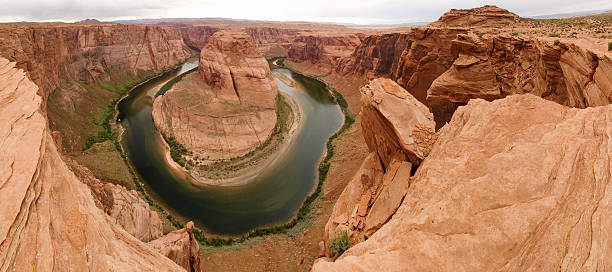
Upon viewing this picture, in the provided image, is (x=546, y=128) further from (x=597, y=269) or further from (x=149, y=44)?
(x=149, y=44)

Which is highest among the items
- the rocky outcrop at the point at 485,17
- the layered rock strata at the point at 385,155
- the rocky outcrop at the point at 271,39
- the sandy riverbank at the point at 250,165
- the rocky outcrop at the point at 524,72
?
the rocky outcrop at the point at 271,39

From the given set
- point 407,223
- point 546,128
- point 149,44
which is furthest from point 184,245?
point 149,44

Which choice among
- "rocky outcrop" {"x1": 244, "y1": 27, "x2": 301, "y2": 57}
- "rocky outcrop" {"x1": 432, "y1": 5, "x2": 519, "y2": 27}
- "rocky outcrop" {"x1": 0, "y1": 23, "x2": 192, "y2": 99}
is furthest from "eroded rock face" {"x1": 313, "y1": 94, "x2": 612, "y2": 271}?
"rocky outcrop" {"x1": 244, "y1": 27, "x2": 301, "y2": 57}

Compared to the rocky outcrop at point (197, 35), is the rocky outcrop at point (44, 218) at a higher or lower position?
lower

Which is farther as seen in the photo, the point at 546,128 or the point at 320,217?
the point at 320,217

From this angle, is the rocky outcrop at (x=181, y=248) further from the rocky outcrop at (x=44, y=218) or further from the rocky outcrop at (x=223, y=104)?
the rocky outcrop at (x=223, y=104)

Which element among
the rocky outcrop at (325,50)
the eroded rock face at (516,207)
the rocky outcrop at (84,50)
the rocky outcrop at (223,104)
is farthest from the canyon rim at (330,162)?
the rocky outcrop at (325,50)
